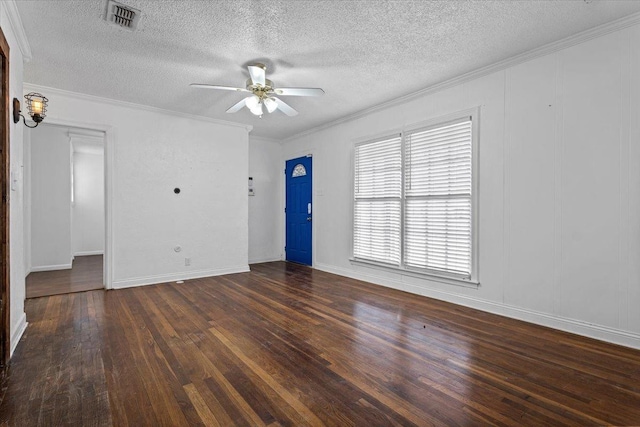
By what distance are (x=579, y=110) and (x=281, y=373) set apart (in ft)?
11.5

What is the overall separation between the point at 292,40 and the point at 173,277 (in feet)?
13.5

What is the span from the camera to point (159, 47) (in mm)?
3172

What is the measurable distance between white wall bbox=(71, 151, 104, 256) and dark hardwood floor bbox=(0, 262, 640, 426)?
507 cm

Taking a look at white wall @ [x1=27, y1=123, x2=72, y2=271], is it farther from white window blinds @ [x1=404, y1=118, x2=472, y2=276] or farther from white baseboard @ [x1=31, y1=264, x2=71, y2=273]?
white window blinds @ [x1=404, y1=118, x2=472, y2=276]

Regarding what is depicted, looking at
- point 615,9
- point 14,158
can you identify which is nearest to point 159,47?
point 14,158

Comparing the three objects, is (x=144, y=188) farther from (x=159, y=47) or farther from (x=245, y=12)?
(x=245, y=12)

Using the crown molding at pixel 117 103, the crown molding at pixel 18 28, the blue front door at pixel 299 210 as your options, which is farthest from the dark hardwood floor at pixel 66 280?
the blue front door at pixel 299 210

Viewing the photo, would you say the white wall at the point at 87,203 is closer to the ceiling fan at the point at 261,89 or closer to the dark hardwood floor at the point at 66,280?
the dark hardwood floor at the point at 66,280

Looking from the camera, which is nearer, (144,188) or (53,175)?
(144,188)

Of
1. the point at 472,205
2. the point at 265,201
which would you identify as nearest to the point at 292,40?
the point at 472,205

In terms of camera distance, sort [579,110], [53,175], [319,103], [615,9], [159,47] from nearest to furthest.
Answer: [615,9] < [579,110] < [159,47] < [319,103] < [53,175]

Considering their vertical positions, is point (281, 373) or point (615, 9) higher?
point (615, 9)

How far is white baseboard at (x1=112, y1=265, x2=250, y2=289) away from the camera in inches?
188

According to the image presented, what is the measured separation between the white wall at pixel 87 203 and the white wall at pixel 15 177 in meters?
5.86
